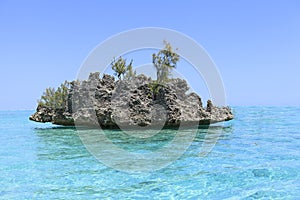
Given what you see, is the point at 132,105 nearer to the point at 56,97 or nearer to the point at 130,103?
the point at 130,103

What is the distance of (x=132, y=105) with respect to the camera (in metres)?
15.5

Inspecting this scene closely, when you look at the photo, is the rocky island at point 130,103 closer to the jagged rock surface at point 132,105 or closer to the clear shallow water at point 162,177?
the jagged rock surface at point 132,105

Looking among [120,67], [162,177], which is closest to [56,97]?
[120,67]

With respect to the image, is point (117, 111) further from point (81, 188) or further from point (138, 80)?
point (81, 188)

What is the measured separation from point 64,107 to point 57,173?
11552 millimetres

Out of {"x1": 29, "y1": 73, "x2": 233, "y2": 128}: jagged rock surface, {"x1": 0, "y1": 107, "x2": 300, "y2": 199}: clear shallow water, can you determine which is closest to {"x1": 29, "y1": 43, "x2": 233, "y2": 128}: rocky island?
{"x1": 29, "y1": 73, "x2": 233, "y2": 128}: jagged rock surface

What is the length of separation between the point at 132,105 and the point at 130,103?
0.16 metres

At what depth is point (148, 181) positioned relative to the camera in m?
5.82

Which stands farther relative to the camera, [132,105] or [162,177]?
[132,105]

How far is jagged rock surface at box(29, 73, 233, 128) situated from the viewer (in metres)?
15.5

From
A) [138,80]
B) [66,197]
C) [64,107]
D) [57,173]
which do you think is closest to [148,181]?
[66,197]

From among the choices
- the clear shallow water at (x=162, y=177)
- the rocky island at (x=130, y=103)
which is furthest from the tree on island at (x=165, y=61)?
the clear shallow water at (x=162, y=177)

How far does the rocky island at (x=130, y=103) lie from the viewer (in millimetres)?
15539

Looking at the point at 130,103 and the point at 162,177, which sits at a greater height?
the point at 130,103
